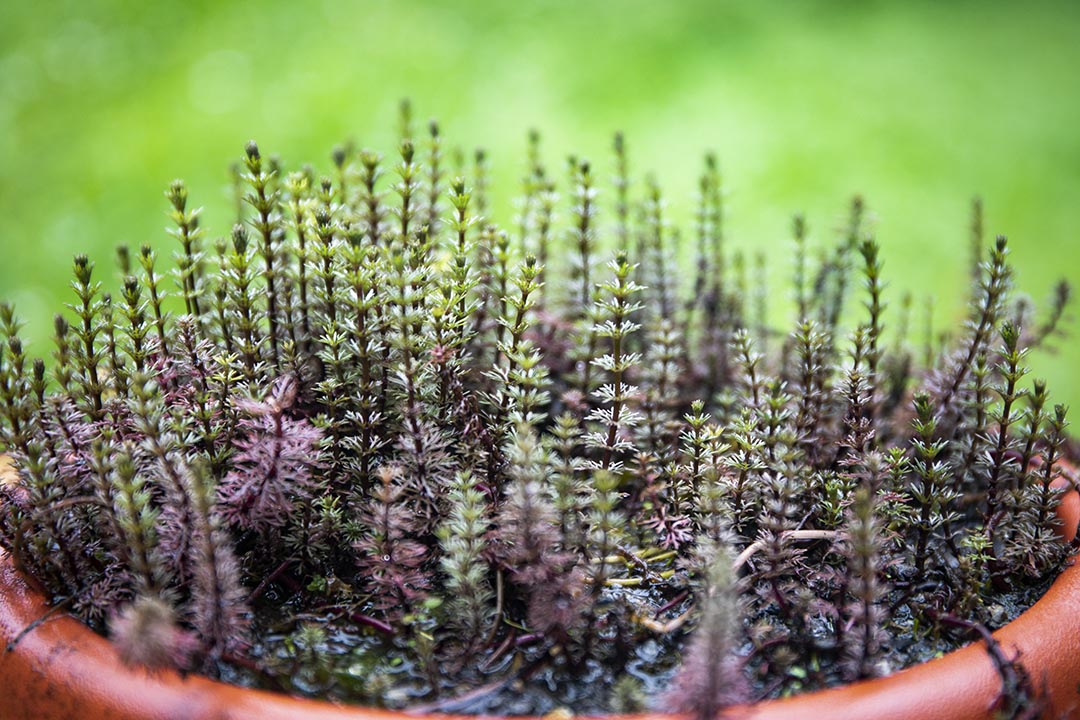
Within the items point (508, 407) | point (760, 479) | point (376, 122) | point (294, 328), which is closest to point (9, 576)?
point (294, 328)

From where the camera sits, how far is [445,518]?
3.95 feet

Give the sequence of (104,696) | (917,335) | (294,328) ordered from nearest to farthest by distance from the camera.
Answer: (104,696) → (294,328) → (917,335)

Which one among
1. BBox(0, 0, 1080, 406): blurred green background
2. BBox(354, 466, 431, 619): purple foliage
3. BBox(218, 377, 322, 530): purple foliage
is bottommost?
BBox(354, 466, 431, 619): purple foliage

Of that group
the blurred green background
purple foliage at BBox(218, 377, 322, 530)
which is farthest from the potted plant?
the blurred green background

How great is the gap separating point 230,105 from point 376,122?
829 millimetres

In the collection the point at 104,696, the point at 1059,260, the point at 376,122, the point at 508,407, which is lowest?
the point at 104,696

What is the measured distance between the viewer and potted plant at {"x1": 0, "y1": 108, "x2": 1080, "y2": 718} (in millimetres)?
1030

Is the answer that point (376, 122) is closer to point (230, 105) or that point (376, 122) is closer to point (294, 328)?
point (230, 105)

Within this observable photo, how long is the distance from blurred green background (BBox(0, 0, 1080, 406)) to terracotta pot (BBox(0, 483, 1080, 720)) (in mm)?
2767

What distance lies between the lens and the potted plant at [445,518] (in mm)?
1030

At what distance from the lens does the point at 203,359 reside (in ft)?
4.03

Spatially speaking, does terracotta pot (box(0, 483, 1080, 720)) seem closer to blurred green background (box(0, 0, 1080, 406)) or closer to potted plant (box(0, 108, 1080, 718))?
potted plant (box(0, 108, 1080, 718))

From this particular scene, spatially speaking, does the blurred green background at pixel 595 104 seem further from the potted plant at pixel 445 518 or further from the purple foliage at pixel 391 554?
the purple foliage at pixel 391 554

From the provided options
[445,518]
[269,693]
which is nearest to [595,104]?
[445,518]
